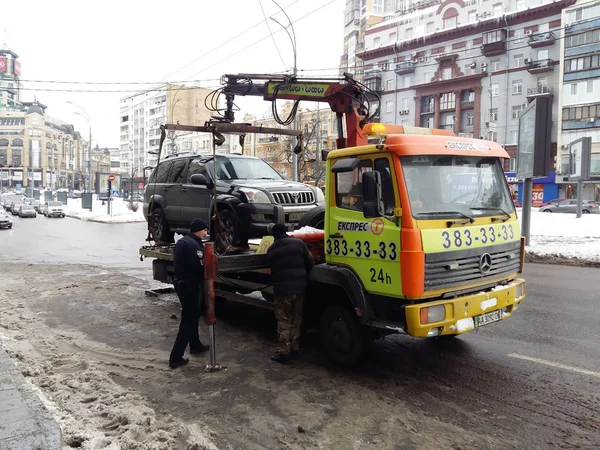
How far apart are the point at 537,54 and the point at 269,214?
52.7 meters

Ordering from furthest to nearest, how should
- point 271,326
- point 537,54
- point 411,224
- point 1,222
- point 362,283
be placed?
point 537,54
point 1,222
point 271,326
point 362,283
point 411,224

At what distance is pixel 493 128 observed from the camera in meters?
54.3

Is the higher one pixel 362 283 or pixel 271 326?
pixel 362 283

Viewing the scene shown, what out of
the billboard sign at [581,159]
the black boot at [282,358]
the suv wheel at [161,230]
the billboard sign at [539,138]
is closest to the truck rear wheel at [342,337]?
the black boot at [282,358]

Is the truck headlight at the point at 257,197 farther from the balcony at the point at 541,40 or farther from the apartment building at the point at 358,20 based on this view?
the apartment building at the point at 358,20

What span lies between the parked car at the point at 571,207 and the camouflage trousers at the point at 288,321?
1535 inches

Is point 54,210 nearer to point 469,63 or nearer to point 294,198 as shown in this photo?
point 294,198

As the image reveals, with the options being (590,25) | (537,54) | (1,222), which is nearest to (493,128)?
(537,54)

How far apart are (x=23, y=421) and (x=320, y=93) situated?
5.83 meters

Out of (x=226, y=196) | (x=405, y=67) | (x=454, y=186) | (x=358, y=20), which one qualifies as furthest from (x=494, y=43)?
(x=454, y=186)

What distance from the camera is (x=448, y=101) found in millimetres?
59344

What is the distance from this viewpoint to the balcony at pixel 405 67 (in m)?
60.9

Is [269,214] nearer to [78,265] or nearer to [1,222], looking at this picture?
[78,265]

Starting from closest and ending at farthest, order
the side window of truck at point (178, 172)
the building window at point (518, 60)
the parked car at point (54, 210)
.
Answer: the side window of truck at point (178, 172), the parked car at point (54, 210), the building window at point (518, 60)
